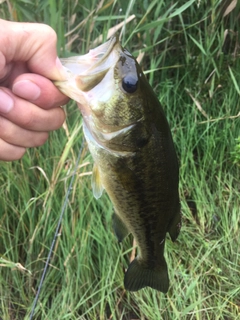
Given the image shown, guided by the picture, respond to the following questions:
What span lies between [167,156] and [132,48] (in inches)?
52.2

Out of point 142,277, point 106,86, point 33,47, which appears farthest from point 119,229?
point 33,47

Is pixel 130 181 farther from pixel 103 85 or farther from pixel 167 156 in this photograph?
pixel 103 85

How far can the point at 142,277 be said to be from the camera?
4.76 feet

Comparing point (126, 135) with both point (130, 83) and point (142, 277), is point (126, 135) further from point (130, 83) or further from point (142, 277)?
point (142, 277)

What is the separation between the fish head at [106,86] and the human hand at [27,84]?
0.15 ft

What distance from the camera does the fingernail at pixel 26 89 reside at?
3.53ft

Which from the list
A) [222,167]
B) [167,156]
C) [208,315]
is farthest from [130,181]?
[222,167]

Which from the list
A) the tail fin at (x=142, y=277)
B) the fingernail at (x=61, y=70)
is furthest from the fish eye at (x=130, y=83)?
the tail fin at (x=142, y=277)

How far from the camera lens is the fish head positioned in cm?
103

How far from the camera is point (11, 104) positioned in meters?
1.12

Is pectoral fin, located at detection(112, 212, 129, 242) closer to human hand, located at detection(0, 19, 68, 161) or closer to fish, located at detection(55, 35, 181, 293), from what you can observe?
fish, located at detection(55, 35, 181, 293)

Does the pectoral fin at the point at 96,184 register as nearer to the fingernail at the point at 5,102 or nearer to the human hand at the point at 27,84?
the human hand at the point at 27,84

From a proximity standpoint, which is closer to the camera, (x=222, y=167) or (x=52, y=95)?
(x=52, y=95)

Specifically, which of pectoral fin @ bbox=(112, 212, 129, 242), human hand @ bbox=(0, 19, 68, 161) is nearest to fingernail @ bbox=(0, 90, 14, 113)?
human hand @ bbox=(0, 19, 68, 161)
